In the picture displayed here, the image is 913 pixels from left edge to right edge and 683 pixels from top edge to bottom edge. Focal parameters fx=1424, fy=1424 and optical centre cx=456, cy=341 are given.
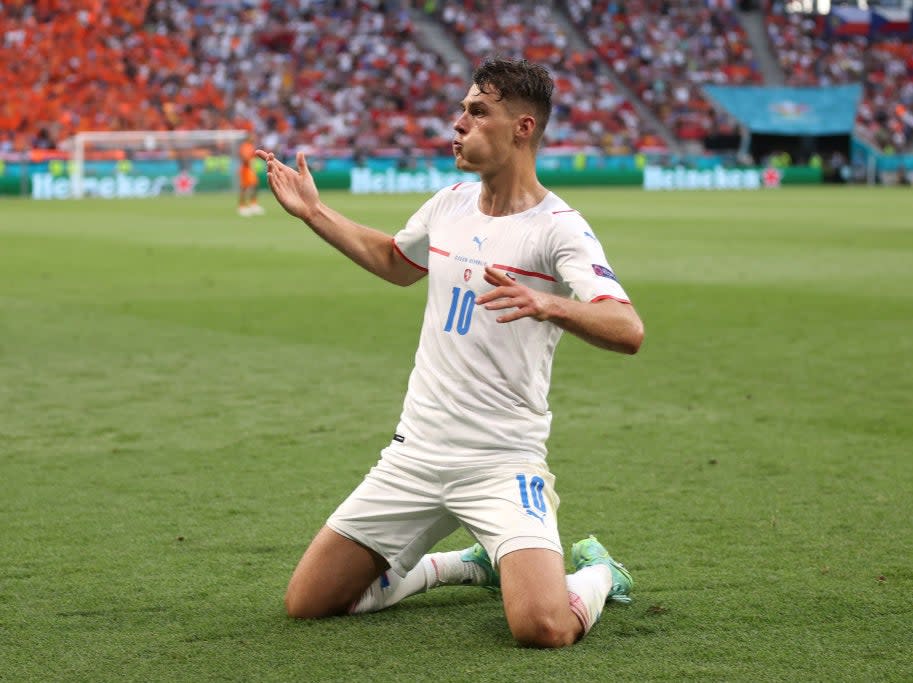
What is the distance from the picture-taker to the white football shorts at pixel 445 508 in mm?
4688

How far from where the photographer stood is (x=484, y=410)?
480 cm

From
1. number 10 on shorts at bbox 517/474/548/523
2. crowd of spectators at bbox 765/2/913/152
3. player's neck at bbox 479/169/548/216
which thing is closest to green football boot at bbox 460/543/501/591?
number 10 on shorts at bbox 517/474/548/523

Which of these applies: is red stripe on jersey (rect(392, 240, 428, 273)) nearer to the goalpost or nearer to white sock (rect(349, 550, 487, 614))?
white sock (rect(349, 550, 487, 614))

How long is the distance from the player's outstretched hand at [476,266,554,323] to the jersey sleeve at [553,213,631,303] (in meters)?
0.33

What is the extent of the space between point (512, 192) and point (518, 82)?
0.37m

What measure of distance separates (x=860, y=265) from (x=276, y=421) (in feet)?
40.6

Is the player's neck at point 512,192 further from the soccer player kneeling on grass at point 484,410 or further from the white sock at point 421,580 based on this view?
the white sock at point 421,580

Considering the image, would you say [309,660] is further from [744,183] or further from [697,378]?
[744,183]

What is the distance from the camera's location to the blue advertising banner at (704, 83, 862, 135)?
51938 millimetres

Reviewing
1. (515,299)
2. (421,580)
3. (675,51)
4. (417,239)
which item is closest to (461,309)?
(417,239)

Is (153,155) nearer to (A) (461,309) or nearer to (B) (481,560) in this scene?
(B) (481,560)

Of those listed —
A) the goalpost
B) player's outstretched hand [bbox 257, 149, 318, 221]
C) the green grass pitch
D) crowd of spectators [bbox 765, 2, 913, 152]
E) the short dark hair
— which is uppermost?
crowd of spectators [bbox 765, 2, 913, 152]

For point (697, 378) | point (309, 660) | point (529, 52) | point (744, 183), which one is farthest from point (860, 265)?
point (529, 52)

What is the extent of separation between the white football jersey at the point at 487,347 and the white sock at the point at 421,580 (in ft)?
1.63
